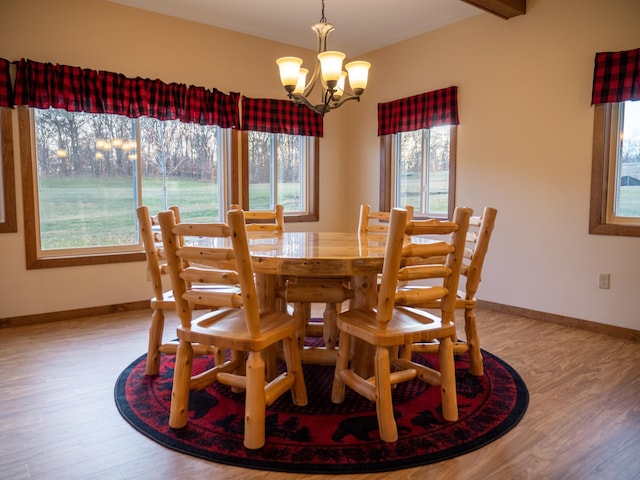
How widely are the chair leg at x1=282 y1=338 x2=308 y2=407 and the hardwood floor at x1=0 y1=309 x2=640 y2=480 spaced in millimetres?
535

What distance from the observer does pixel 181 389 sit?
1986 millimetres

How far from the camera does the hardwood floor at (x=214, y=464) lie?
170 centimetres

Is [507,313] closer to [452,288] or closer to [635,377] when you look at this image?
[635,377]

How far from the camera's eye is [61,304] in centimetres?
372

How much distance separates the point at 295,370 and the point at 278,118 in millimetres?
3243

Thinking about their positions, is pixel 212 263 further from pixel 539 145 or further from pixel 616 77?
pixel 616 77

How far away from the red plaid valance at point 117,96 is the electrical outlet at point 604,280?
3443 mm

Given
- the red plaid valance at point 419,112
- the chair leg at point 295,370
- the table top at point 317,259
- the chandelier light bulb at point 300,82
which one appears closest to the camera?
the table top at point 317,259

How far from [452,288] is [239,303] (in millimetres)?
940

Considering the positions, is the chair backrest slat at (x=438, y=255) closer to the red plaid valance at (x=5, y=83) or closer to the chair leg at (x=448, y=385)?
the chair leg at (x=448, y=385)

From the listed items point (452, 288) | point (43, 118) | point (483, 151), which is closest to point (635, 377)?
point (452, 288)

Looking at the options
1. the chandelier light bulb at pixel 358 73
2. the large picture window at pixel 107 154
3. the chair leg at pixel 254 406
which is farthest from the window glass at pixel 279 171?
the chair leg at pixel 254 406

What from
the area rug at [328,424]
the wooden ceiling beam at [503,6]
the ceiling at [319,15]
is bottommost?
the area rug at [328,424]

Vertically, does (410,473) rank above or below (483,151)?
below
